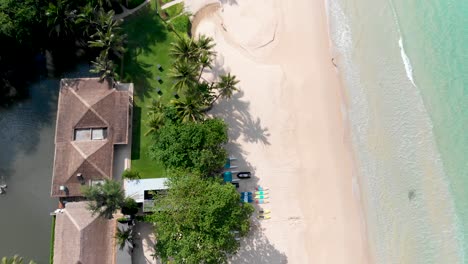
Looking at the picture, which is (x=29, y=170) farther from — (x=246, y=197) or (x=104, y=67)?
(x=246, y=197)

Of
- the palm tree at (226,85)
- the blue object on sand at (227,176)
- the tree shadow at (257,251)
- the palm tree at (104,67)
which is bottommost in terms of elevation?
the tree shadow at (257,251)

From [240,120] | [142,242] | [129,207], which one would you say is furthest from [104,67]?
[142,242]

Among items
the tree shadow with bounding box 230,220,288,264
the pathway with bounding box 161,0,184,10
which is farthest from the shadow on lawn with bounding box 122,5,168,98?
the tree shadow with bounding box 230,220,288,264

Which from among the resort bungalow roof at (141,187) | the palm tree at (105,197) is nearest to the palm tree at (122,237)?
the palm tree at (105,197)

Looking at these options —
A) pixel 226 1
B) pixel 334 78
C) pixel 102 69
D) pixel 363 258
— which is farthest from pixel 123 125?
pixel 363 258

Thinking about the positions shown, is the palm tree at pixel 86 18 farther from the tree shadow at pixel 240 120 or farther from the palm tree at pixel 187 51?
the tree shadow at pixel 240 120
